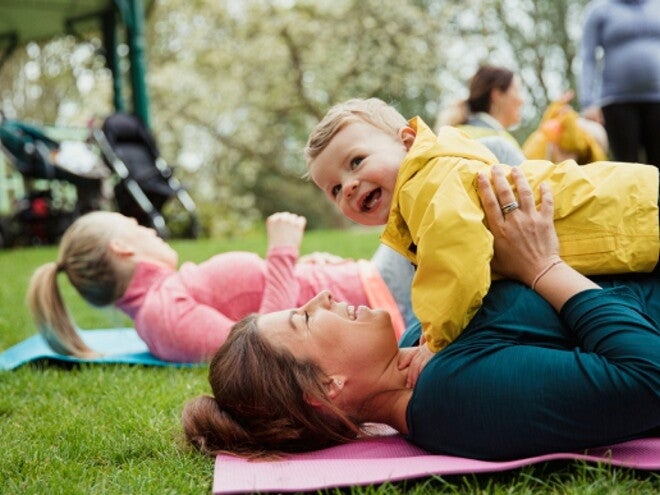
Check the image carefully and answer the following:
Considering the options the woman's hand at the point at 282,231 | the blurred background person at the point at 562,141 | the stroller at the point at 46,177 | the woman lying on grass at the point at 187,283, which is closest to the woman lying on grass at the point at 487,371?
the woman lying on grass at the point at 187,283

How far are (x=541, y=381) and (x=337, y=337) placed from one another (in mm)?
510

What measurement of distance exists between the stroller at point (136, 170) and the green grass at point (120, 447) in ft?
18.3

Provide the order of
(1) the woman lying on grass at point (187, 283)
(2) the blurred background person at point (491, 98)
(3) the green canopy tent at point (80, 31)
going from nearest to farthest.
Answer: (1) the woman lying on grass at point (187, 283), (2) the blurred background person at point (491, 98), (3) the green canopy tent at point (80, 31)

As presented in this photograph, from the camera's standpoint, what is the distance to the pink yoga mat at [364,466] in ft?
5.78

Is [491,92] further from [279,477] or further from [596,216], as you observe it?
[279,477]

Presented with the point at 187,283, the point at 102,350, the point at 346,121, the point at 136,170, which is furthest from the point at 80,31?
the point at 346,121

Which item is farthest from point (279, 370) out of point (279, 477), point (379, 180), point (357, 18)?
point (357, 18)

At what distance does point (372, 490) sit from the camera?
170 cm

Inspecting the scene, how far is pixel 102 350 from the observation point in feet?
13.0

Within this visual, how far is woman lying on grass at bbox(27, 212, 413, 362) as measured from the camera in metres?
3.31

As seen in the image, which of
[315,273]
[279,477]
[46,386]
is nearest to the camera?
[279,477]

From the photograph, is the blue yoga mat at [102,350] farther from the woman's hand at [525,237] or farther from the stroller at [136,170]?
the stroller at [136,170]

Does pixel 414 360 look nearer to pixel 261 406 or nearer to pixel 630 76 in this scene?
pixel 261 406

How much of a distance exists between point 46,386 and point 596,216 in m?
2.22
